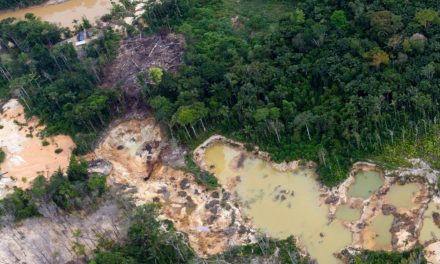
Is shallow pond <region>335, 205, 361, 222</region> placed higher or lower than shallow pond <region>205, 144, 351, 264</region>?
lower

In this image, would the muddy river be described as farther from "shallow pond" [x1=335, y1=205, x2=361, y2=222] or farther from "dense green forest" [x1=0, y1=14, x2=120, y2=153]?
"shallow pond" [x1=335, y1=205, x2=361, y2=222]

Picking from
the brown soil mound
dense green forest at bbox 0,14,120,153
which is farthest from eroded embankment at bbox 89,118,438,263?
the brown soil mound

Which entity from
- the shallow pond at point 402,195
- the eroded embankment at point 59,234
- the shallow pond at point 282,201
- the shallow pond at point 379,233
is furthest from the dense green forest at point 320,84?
the eroded embankment at point 59,234

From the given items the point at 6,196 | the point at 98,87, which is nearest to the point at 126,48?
the point at 98,87

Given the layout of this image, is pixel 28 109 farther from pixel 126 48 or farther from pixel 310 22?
pixel 310 22

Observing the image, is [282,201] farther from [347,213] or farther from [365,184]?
[365,184]

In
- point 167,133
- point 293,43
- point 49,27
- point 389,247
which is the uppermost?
point 49,27
